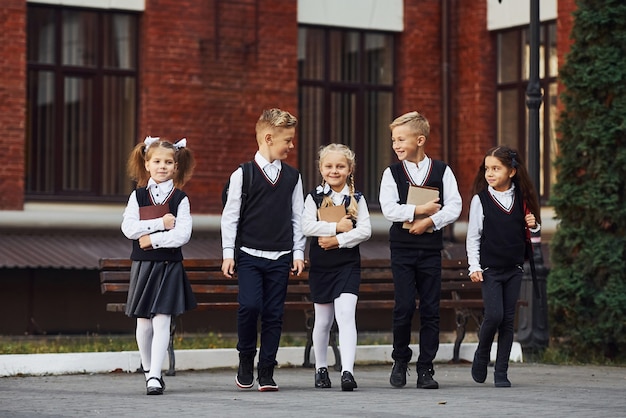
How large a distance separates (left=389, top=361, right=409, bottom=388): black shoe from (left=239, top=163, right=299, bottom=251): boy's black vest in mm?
1199

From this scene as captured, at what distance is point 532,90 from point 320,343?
5128 millimetres

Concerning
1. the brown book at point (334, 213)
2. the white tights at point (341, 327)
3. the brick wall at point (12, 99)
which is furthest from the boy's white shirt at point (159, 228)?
the brick wall at point (12, 99)

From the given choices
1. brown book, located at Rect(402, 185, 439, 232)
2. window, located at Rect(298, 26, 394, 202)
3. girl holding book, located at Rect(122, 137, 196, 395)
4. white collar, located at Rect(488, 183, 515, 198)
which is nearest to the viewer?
girl holding book, located at Rect(122, 137, 196, 395)

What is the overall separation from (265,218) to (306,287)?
3354mm

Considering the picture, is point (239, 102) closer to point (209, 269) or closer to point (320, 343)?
point (209, 269)

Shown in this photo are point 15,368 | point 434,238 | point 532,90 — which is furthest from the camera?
point 532,90

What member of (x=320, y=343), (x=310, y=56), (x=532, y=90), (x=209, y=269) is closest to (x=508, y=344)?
(x=320, y=343)

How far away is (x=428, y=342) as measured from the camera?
10273 mm

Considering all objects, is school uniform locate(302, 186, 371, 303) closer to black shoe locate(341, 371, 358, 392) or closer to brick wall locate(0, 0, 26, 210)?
black shoe locate(341, 371, 358, 392)

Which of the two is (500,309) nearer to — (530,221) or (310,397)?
(530,221)

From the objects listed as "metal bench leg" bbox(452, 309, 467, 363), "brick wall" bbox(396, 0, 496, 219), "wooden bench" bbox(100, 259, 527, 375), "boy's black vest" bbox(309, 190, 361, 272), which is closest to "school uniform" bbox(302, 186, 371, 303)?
"boy's black vest" bbox(309, 190, 361, 272)

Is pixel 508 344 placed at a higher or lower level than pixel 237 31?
lower

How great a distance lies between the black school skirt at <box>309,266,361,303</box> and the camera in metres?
10.1

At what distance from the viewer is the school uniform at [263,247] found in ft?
32.6
